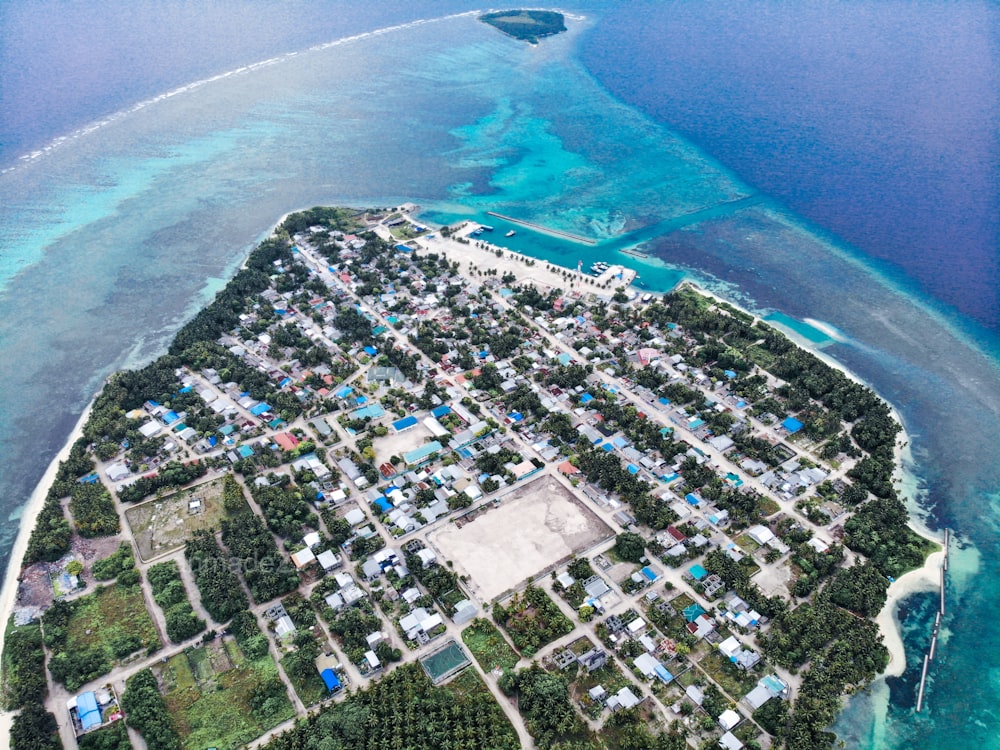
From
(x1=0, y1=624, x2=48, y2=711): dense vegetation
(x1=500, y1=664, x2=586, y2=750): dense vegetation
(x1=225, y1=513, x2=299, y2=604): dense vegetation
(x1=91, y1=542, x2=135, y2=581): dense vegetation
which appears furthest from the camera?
(x1=91, y1=542, x2=135, y2=581): dense vegetation

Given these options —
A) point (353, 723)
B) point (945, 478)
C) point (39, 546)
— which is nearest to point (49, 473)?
point (39, 546)

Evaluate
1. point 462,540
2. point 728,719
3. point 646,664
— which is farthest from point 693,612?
point 462,540

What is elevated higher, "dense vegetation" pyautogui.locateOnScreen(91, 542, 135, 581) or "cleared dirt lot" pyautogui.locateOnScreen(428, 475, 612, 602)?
"dense vegetation" pyautogui.locateOnScreen(91, 542, 135, 581)

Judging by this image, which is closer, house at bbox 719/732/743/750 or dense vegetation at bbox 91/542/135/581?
house at bbox 719/732/743/750

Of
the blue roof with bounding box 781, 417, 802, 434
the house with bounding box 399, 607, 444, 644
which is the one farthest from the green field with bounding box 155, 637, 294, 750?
the blue roof with bounding box 781, 417, 802, 434

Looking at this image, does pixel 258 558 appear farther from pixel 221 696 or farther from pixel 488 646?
pixel 488 646

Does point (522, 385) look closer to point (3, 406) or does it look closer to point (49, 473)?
point (49, 473)

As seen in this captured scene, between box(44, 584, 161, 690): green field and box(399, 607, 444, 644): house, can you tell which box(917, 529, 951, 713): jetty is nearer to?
box(399, 607, 444, 644): house
